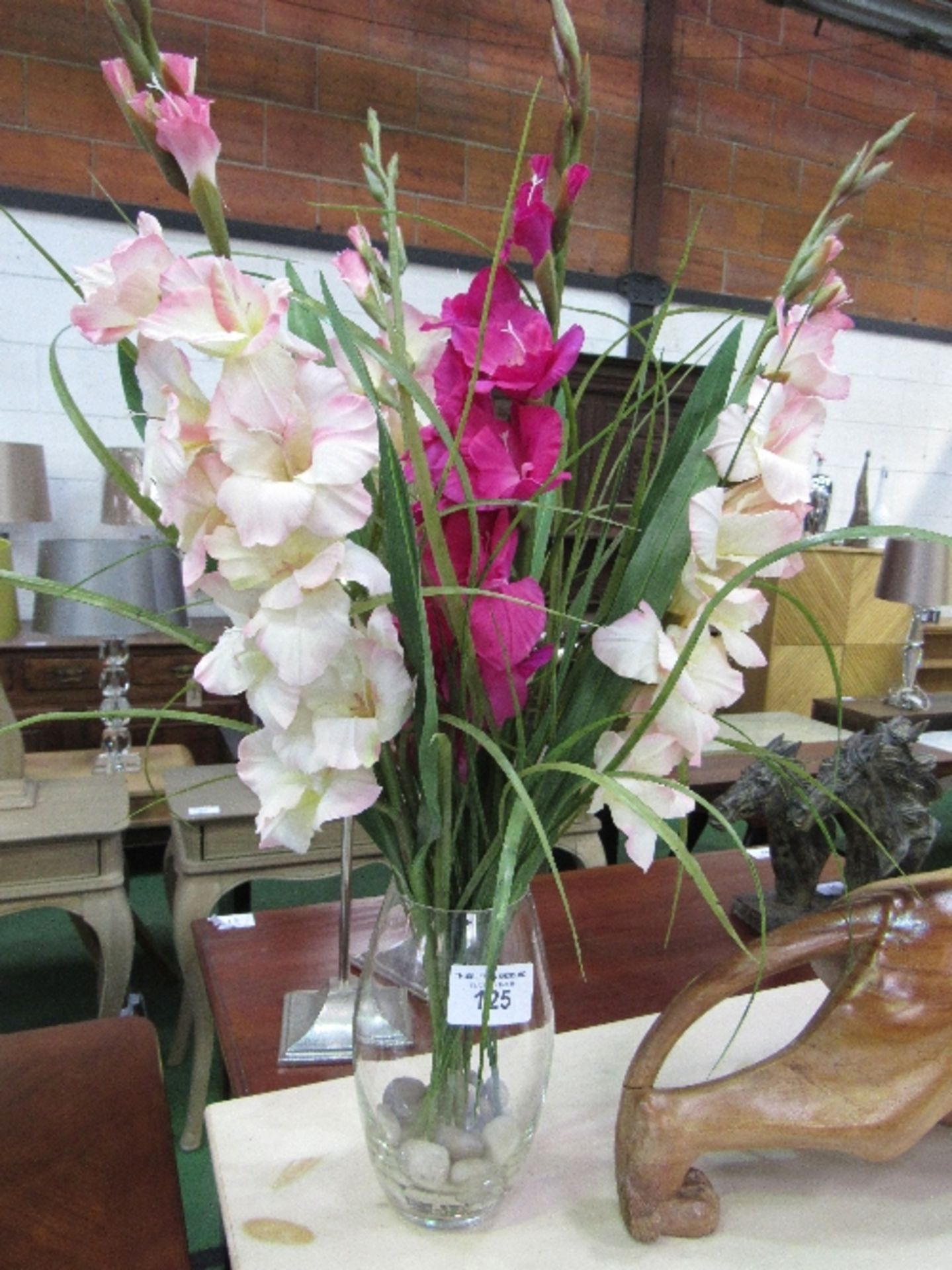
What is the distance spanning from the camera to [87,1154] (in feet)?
2.98

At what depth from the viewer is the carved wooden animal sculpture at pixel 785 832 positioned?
4.34 feet

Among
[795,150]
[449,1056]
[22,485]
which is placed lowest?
[449,1056]

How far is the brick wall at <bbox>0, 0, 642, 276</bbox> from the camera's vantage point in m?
3.55

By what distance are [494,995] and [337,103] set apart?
4260 millimetres

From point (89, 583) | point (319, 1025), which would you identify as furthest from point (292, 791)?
point (89, 583)

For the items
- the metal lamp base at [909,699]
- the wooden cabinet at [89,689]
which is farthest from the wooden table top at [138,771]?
the metal lamp base at [909,699]

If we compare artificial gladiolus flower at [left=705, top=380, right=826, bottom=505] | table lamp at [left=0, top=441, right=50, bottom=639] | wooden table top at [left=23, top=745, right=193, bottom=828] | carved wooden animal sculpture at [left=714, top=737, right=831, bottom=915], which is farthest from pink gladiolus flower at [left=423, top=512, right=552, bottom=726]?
table lamp at [left=0, top=441, right=50, bottom=639]

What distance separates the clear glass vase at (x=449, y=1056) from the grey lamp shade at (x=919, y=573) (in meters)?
3.39

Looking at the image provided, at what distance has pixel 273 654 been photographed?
46cm

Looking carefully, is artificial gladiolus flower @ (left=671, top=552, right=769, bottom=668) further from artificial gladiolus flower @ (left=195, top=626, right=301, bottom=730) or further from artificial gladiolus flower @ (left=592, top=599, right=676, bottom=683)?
artificial gladiolus flower @ (left=195, top=626, right=301, bottom=730)

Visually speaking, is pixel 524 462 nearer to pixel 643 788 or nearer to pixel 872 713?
pixel 643 788

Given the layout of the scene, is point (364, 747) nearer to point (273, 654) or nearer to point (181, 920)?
point (273, 654)

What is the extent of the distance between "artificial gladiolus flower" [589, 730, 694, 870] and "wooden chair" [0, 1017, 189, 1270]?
22.8 inches

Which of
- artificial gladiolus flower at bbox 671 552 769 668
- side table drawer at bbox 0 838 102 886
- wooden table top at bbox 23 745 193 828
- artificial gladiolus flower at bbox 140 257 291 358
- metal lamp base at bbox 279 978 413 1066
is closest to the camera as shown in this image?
artificial gladiolus flower at bbox 140 257 291 358
